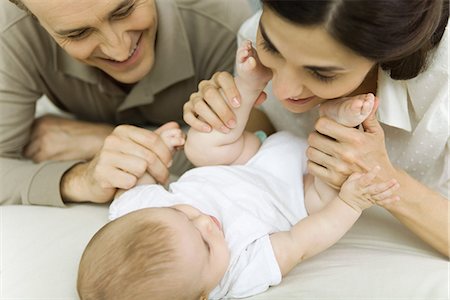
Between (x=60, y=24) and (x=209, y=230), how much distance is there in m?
0.59

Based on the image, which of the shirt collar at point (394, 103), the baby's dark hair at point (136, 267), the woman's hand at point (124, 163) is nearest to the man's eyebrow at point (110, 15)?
the woman's hand at point (124, 163)

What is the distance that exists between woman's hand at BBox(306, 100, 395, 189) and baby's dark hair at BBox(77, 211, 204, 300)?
37 centimetres

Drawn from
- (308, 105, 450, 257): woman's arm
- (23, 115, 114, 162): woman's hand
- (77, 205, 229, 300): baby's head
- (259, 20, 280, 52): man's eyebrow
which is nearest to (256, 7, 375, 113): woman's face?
(259, 20, 280, 52): man's eyebrow

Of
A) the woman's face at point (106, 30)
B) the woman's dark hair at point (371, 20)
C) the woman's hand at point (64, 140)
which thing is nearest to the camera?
the woman's dark hair at point (371, 20)

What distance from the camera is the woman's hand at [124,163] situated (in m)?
1.34

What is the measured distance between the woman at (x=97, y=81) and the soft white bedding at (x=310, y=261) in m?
0.10

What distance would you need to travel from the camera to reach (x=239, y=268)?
44.8 inches

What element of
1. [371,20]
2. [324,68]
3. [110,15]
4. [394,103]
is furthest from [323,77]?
[110,15]

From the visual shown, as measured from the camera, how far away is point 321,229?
1.15m

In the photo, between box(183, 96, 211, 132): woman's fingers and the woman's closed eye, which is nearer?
the woman's closed eye

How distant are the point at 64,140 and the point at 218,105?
0.78m

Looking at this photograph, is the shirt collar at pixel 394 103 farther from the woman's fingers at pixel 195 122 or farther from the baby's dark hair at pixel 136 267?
the baby's dark hair at pixel 136 267

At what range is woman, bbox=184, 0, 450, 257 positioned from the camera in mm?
920

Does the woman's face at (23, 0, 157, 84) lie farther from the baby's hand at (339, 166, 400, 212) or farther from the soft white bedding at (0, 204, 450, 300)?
the baby's hand at (339, 166, 400, 212)
